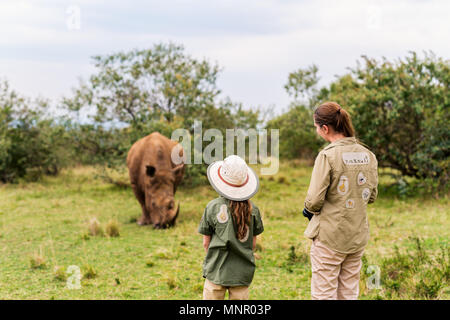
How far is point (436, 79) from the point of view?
1467cm

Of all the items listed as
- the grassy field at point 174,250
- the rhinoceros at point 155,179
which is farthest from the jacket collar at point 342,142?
the rhinoceros at point 155,179

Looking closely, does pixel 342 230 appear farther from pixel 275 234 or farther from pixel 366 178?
pixel 275 234

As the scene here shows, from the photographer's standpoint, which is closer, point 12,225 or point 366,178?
point 366,178

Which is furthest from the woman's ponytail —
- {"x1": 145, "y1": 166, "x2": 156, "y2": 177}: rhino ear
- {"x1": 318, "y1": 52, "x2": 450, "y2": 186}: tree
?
{"x1": 318, "y1": 52, "x2": 450, "y2": 186}: tree

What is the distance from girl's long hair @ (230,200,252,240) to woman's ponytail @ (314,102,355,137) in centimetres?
102

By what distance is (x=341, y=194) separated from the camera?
153 inches

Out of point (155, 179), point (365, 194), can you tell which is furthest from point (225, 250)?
point (155, 179)

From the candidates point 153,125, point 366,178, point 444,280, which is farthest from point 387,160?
point 366,178

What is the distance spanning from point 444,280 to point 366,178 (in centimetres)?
341

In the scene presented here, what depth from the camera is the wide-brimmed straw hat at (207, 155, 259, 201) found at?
154 inches

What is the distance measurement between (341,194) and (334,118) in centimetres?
68

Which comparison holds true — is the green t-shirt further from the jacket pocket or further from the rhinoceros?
the rhinoceros

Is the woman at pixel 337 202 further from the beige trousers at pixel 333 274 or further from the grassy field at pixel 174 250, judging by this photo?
the grassy field at pixel 174 250

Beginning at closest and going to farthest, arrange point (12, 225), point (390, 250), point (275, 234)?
point (390, 250)
point (275, 234)
point (12, 225)
